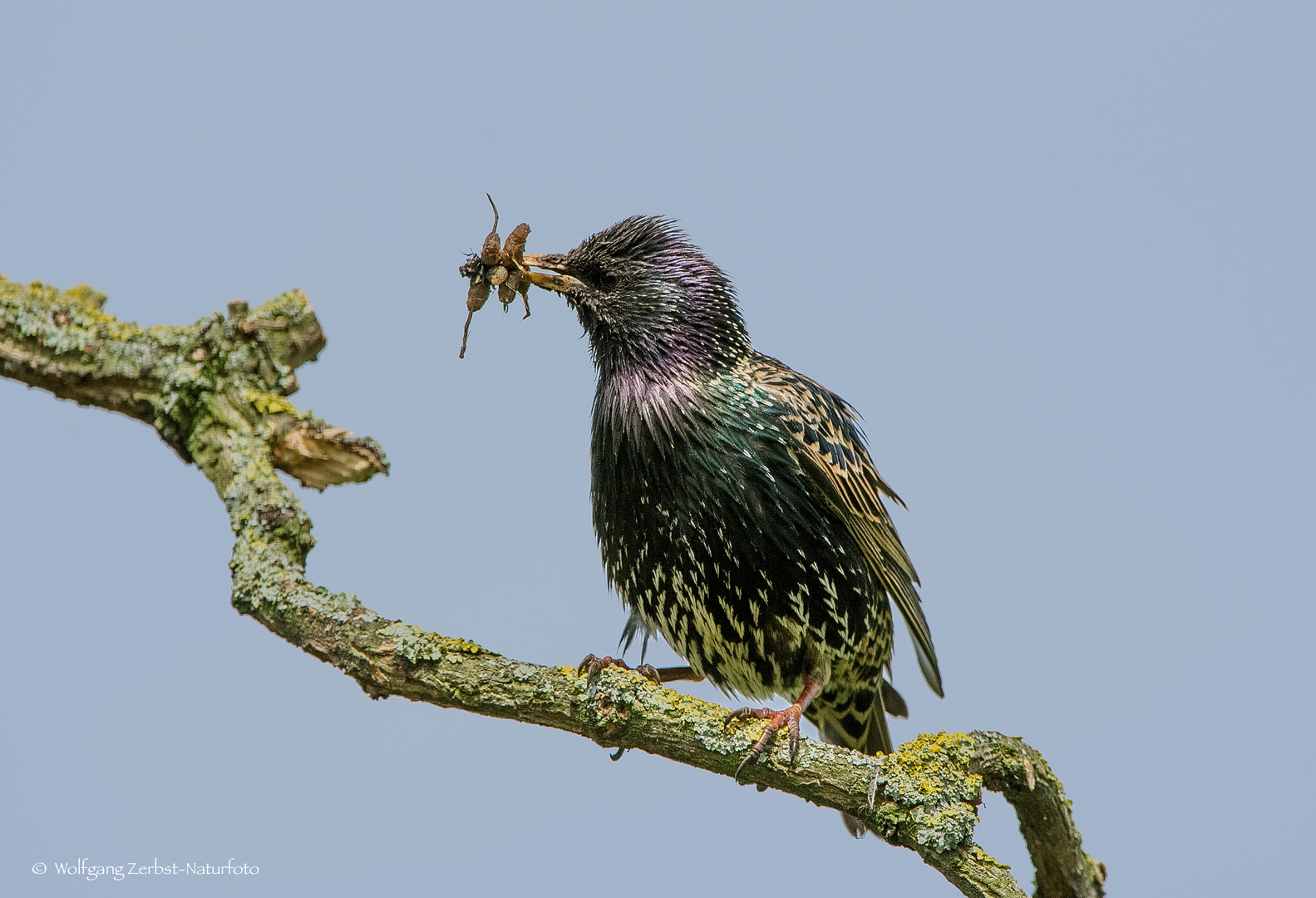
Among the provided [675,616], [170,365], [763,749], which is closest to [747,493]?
[675,616]

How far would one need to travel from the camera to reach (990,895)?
395 centimetres

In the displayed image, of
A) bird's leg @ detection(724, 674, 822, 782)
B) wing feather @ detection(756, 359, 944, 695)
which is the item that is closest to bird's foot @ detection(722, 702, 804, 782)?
bird's leg @ detection(724, 674, 822, 782)

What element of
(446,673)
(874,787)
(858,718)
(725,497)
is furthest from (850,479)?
(446,673)

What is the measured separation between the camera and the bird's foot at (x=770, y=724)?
14.0 ft

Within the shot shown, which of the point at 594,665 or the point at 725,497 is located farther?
the point at 725,497

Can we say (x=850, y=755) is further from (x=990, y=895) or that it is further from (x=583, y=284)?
(x=583, y=284)

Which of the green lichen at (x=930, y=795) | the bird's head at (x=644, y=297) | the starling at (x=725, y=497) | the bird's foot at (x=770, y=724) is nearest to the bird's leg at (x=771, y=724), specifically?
the bird's foot at (x=770, y=724)

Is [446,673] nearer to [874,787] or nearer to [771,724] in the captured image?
[771,724]

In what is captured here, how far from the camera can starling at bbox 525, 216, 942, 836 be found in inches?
Answer: 195

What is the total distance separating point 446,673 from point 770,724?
1154 millimetres

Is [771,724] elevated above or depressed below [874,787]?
above

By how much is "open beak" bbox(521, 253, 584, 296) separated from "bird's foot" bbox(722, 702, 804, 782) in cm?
209

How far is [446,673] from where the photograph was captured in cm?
415

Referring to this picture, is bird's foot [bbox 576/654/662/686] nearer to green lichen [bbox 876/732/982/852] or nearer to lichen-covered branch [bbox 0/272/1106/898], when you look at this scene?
lichen-covered branch [bbox 0/272/1106/898]
